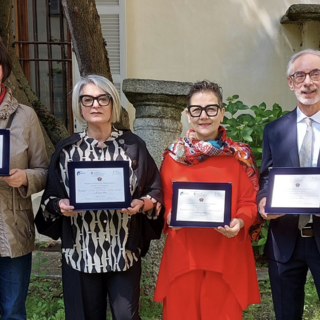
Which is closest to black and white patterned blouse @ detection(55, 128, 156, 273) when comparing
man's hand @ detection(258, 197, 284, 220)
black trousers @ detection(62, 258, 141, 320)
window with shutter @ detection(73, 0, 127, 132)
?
black trousers @ detection(62, 258, 141, 320)

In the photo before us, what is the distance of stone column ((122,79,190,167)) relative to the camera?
10.7 feet

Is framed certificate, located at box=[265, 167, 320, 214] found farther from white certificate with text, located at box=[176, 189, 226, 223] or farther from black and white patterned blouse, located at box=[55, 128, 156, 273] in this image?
black and white patterned blouse, located at box=[55, 128, 156, 273]

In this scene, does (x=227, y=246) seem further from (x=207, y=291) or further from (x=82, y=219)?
(x=82, y=219)

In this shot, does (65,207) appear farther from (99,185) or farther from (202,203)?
(202,203)

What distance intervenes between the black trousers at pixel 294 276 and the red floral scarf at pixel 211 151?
28cm

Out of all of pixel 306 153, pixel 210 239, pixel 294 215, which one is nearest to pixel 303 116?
pixel 306 153

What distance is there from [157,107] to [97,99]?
1.06m

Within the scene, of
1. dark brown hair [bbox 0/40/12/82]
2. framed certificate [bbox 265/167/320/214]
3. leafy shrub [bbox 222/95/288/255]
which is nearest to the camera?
framed certificate [bbox 265/167/320/214]

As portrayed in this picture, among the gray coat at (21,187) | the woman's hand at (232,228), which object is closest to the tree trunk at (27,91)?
the gray coat at (21,187)

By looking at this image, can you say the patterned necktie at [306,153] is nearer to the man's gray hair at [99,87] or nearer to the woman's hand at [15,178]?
the man's gray hair at [99,87]

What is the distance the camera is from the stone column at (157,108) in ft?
10.7

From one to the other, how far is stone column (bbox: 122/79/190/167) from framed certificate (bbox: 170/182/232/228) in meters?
1.19

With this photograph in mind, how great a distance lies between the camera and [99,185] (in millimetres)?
2225

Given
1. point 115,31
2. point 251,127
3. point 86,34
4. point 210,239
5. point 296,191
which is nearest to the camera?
point 296,191
